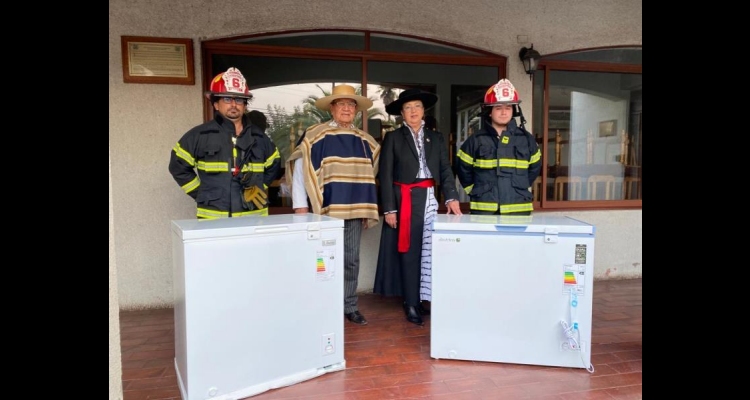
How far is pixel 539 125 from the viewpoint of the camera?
15.1 ft

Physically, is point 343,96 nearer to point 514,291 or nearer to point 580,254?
point 514,291

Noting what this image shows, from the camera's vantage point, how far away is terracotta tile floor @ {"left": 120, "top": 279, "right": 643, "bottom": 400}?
2457 millimetres

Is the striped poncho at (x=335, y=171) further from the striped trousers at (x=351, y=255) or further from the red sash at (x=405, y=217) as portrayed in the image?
the red sash at (x=405, y=217)

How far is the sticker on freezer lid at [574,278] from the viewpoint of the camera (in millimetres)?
2645

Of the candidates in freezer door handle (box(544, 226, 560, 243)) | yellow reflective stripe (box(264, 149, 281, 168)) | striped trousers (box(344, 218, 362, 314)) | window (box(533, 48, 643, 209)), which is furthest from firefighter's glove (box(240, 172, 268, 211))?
window (box(533, 48, 643, 209))

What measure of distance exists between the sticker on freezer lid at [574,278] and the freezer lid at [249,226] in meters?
1.35

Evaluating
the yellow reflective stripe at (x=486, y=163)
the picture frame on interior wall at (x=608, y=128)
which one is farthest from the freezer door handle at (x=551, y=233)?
the picture frame on interior wall at (x=608, y=128)

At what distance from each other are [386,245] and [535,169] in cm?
132

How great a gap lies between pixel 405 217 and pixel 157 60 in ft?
7.86

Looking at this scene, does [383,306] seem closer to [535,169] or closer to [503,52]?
[535,169]

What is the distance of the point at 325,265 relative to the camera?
2.60m

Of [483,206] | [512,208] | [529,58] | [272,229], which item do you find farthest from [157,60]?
[529,58]

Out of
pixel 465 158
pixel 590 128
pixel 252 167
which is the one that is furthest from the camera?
pixel 590 128

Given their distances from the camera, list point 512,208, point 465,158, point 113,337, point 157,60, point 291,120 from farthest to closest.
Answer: point 291,120 → point 157,60 → point 465,158 → point 512,208 → point 113,337
